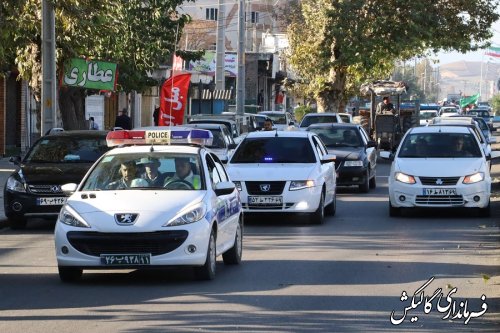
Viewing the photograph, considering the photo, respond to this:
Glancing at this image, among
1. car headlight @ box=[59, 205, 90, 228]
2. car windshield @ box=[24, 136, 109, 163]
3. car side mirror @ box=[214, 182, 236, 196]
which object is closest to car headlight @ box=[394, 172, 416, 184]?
car windshield @ box=[24, 136, 109, 163]

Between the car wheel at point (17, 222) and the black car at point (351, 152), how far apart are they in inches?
336

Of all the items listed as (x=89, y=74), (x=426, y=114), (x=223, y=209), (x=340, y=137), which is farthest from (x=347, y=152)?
(x=426, y=114)

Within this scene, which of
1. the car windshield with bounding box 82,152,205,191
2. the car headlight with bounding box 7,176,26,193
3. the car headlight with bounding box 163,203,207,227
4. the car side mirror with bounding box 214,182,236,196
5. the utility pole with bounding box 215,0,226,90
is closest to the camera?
the car headlight with bounding box 163,203,207,227

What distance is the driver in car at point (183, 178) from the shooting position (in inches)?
529

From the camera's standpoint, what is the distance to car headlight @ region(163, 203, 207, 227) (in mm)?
12570

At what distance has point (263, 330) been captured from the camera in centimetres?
988

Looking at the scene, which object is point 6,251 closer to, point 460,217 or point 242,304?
point 242,304

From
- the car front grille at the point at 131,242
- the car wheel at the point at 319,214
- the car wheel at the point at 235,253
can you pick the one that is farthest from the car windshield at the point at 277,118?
the car front grille at the point at 131,242

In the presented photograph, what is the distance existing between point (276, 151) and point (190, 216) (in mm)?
8870

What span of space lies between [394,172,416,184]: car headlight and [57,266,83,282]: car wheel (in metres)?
9.39

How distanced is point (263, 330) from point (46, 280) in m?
4.08

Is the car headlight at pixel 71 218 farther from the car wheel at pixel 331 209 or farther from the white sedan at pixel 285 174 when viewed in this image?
the car wheel at pixel 331 209

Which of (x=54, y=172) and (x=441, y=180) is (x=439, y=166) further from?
(x=54, y=172)

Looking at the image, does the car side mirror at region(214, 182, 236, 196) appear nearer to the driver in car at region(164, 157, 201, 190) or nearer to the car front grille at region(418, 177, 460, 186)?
the driver in car at region(164, 157, 201, 190)
